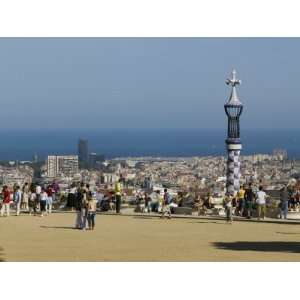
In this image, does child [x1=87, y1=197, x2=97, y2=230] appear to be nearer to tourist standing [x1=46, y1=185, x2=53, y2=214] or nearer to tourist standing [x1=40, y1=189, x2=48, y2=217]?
tourist standing [x1=40, y1=189, x2=48, y2=217]

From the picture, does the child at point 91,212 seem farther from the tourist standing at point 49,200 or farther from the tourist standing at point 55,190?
the tourist standing at point 55,190

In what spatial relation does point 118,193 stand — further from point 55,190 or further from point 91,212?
point 91,212

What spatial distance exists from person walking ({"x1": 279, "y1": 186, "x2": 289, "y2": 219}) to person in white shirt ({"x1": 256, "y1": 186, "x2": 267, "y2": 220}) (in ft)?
1.47

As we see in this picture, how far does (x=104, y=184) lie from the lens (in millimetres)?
36375

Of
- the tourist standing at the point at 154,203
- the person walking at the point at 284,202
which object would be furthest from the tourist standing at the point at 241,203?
the tourist standing at the point at 154,203

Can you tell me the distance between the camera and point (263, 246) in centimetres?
1792

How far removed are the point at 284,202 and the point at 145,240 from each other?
22.0ft

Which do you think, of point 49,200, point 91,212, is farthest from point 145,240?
point 49,200

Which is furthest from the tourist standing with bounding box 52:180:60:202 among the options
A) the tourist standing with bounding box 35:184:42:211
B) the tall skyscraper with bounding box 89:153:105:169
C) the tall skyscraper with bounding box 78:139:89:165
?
the tall skyscraper with bounding box 89:153:105:169

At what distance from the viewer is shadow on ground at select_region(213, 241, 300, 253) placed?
17.3m

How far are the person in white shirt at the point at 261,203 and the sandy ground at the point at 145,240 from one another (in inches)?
39.5

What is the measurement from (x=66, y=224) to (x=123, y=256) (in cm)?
696

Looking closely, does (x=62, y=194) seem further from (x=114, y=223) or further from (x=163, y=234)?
(x=163, y=234)

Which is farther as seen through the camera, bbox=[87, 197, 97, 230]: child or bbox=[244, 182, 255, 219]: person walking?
bbox=[244, 182, 255, 219]: person walking
